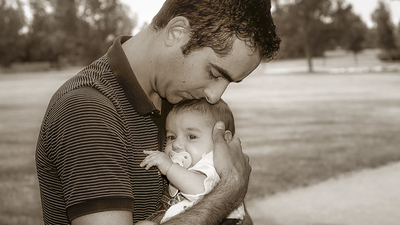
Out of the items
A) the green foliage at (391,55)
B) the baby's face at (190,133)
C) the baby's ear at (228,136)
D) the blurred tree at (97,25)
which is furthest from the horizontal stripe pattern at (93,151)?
the green foliage at (391,55)

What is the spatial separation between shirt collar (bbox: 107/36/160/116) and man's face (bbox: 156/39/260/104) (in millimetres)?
209

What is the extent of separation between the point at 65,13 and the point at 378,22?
35.6 meters

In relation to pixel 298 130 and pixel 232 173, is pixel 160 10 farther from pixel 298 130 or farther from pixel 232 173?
pixel 298 130

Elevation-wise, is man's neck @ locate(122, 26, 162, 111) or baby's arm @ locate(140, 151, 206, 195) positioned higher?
man's neck @ locate(122, 26, 162, 111)

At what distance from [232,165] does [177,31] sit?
80 centimetres

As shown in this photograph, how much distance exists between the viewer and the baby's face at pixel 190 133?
7.98 ft

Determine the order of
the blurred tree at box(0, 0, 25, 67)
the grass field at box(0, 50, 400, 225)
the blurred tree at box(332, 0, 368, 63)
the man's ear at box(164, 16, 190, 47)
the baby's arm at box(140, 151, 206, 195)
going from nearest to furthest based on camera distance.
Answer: the man's ear at box(164, 16, 190, 47) → the baby's arm at box(140, 151, 206, 195) → the grass field at box(0, 50, 400, 225) → the blurred tree at box(332, 0, 368, 63) → the blurred tree at box(0, 0, 25, 67)

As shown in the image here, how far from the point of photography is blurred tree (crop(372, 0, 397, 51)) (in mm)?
45469

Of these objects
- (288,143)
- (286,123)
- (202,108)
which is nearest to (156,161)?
(202,108)

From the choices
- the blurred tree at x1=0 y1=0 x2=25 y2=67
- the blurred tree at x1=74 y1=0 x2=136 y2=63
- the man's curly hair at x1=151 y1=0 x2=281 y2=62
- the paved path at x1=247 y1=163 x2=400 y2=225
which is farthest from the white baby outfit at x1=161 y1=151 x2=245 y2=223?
the blurred tree at x1=0 y1=0 x2=25 y2=67

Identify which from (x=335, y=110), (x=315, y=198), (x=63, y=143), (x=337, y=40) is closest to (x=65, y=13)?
(x=337, y=40)

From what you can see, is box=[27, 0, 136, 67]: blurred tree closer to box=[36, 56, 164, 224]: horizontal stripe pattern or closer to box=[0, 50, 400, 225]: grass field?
box=[0, 50, 400, 225]: grass field

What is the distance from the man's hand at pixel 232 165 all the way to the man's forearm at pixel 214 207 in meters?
0.02

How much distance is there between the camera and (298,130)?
10.2 meters
